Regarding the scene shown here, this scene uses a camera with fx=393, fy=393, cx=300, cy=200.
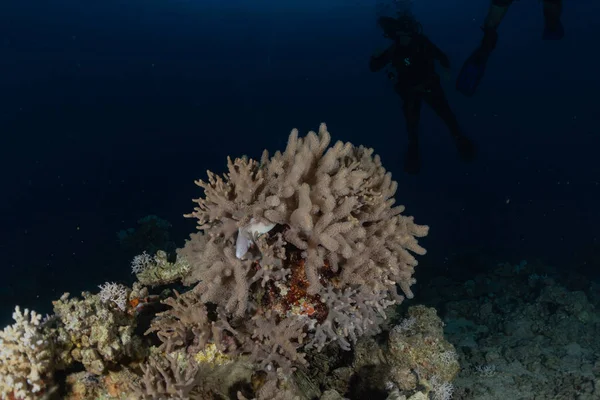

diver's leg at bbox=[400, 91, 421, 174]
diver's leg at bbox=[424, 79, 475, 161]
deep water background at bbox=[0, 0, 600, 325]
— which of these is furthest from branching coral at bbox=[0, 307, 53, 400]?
diver's leg at bbox=[400, 91, 421, 174]

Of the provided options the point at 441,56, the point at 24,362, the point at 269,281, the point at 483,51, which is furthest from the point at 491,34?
the point at 24,362

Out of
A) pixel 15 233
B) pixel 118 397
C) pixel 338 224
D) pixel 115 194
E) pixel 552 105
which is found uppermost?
pixel 552 105

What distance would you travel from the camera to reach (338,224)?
9.91 ft

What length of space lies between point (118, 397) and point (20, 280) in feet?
58.7

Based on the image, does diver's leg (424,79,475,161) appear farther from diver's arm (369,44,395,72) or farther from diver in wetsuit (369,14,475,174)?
diver's arm (369,44,395,72)

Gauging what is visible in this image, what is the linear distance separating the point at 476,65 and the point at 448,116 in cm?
173

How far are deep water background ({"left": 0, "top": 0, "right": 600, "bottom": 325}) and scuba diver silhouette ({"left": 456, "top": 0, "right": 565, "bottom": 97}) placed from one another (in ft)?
20.3

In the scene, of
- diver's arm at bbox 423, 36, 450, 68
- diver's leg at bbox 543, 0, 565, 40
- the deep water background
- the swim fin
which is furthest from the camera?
the deep water background

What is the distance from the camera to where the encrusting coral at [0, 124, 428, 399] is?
3064 mm

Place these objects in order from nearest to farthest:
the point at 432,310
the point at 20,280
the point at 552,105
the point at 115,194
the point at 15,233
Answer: the point at 432,310 → the point at 20,280 → the point at 15,233 → the point at 115,194 → the point at 552,105

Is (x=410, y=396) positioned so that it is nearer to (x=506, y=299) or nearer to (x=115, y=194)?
(x=506, y=299)

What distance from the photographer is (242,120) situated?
80562mm

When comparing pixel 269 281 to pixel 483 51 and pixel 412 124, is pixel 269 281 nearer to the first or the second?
pixel 483 51

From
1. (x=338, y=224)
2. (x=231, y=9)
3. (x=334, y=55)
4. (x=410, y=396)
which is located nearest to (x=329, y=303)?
(x=338, y=224)
